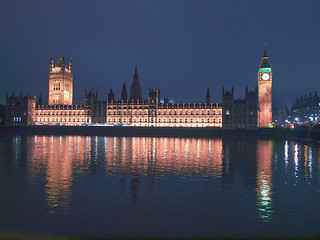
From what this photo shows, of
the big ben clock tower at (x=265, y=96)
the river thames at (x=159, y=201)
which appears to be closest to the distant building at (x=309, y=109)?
the big ben clock tower at (x=265, y=96)

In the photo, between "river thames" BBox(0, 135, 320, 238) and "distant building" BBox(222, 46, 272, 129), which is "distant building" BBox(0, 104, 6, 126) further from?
"river thames" BBox(0, 135, 320, 238)

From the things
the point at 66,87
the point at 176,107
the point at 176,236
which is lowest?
the point at 176,236

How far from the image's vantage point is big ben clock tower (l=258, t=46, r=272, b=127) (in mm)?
119375

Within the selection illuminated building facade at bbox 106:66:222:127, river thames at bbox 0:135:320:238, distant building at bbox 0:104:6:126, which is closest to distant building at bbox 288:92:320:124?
illuminated building facade at bbox 106:66:222:127

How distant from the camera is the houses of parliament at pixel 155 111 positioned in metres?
112

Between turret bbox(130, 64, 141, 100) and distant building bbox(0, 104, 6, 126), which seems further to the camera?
turret bbox(130, 64, 141, 100)

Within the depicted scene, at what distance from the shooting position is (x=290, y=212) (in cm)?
1572

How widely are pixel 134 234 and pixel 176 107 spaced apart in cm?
11148

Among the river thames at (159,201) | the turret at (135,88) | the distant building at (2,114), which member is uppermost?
the turret at (135,88)

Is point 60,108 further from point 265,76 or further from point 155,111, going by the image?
point 265,76

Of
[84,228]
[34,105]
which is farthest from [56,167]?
[34,105]

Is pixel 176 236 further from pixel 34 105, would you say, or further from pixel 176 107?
pixel 34 105

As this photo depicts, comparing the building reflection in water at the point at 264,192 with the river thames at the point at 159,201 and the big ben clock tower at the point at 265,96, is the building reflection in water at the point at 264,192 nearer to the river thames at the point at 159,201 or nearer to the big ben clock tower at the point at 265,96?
the river thames at the point at 159,201

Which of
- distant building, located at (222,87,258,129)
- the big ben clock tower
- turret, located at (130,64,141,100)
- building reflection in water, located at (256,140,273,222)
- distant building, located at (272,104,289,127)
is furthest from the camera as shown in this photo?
distant building, located at (272,104,289,127)
